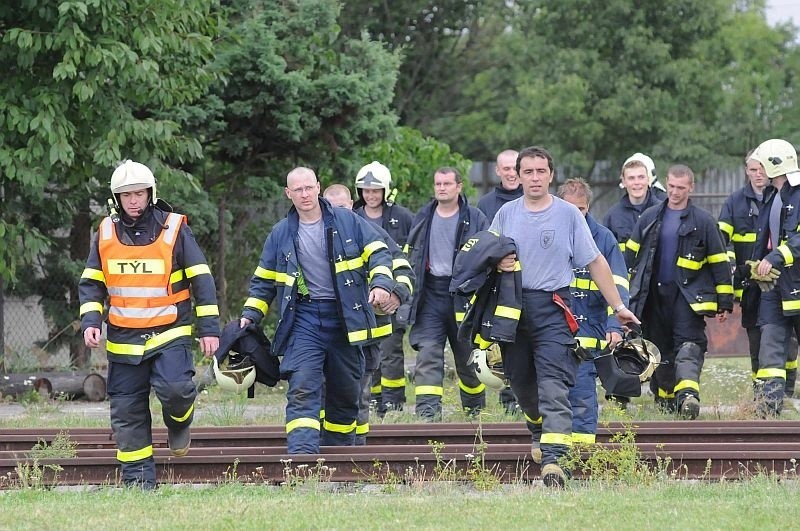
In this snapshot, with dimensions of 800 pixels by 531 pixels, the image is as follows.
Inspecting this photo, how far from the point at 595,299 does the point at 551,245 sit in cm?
188

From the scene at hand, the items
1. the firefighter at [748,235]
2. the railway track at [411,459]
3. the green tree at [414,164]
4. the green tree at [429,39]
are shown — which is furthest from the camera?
the green tree at [429,39]

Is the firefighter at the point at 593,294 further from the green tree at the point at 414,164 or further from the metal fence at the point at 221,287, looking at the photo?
the green tree at the point at 414,164

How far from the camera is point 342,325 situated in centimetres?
990

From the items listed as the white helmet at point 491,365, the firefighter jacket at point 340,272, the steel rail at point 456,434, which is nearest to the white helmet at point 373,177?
the steel rail at point 456,434

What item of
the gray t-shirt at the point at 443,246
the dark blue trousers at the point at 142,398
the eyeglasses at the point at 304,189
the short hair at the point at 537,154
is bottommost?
the dark blue trousers at the point at 142,398

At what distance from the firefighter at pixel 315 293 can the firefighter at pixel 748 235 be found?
4.51 m

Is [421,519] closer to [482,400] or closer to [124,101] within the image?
[482,400]

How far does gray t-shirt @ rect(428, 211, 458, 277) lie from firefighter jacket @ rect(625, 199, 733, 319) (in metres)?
1.73

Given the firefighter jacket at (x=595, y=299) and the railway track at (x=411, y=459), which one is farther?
the firefighter jacket at (x=595, y=299)

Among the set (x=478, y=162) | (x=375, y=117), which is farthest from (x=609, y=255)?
(x=478, y=162)

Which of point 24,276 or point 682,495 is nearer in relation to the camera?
point 682,495

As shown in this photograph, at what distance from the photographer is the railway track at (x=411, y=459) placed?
30.1 feet

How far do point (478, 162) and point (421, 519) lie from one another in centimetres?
3276

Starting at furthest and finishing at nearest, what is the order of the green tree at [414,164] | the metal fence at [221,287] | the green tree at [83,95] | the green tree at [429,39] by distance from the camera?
the green tree at [429,39] < the green tree at [414,164] < the metal fence at [221,287] < the green tree at [83,95]
